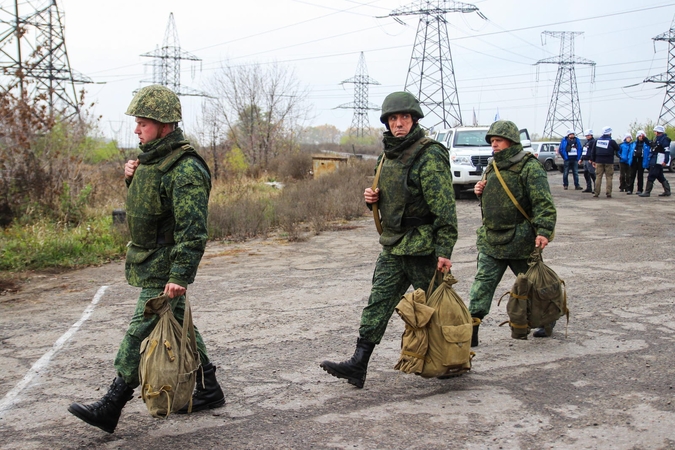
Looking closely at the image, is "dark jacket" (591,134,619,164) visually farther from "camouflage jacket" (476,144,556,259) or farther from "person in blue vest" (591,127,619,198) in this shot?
"camouflage jacket" (476,144,556,259)

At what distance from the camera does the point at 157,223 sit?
3.89 metres

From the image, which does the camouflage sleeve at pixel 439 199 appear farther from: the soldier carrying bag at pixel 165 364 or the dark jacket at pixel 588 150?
the dark jacket at pixel 588 150

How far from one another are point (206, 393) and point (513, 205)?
2.78 metres

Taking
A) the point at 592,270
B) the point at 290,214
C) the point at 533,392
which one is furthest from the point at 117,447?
the point at 290,214

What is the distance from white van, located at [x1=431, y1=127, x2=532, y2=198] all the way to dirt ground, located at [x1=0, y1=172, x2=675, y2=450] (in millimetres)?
8678

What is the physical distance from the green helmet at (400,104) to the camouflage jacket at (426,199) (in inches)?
5.4

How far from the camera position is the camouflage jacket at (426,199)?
429 cm

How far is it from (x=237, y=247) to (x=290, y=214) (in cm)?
149

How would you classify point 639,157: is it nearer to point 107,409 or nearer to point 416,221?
point 416,221

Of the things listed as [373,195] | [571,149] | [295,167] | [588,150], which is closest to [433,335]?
[373,195]

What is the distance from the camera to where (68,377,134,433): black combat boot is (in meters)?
3.71

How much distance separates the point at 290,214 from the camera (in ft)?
41.3

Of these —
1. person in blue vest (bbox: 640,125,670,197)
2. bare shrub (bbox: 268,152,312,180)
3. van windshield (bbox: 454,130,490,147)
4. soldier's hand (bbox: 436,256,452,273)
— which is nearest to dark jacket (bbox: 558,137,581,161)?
person in blue vest (bbox: 640,125,670,197)

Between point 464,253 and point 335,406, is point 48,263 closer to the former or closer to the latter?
point 464,253
